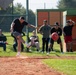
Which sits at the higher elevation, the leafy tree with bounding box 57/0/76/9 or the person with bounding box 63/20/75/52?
the leafy tree with bounding box 57/0/76/9

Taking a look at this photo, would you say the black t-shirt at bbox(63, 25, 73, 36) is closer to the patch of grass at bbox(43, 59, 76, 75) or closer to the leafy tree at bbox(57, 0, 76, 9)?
the patch of grass at bbox(43, 59, 76, 75)

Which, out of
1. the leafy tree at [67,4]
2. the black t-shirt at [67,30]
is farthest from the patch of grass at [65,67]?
the leafy tree at [67,4]

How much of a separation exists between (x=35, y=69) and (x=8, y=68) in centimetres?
90

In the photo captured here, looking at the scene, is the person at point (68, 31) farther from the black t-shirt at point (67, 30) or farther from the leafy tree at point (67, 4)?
the leafy tree at point (67, 4)

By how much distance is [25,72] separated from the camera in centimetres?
963

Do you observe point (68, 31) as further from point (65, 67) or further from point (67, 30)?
point (65, 67)

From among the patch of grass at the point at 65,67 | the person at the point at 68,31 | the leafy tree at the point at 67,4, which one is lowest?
the patch of grass at the point at 65,67

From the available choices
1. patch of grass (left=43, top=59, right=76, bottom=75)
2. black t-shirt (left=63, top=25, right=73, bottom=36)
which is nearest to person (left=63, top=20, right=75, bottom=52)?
black t-shirt (left=63, top=25, right=73, bottom=36)

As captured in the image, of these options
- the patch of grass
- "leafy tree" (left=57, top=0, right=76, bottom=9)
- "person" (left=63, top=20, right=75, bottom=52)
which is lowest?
the patch of grass

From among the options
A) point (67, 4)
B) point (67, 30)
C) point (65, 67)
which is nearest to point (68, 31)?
point (67, 30)

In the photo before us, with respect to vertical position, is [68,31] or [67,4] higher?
[67,4]

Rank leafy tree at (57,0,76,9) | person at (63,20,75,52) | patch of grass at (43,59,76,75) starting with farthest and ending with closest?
leafy tree at (57,0,76,9), person at (63,20,75,52), patch of grass at (43,59,76,75)

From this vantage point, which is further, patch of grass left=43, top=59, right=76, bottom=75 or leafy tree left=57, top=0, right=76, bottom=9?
leafy tree left=57, top=0, right=76, bottom=9

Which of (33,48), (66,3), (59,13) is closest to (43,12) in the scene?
(59,13)
